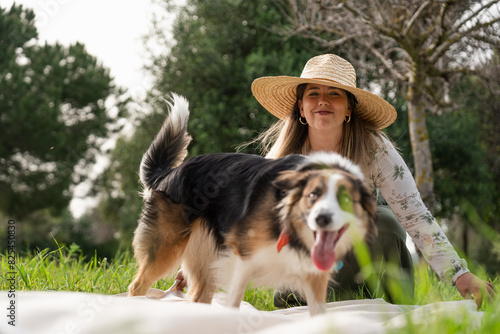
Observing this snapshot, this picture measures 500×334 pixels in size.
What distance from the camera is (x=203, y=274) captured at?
3.03m

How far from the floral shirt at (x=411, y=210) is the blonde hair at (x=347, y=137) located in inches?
2.9

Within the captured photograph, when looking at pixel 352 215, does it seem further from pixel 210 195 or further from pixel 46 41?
pixel 46 41

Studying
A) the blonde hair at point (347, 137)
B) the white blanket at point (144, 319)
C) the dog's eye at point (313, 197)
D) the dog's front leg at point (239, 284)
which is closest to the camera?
the white blanket at point (144, 319)

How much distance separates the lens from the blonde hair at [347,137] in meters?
3.37

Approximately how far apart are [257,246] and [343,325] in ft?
2.30

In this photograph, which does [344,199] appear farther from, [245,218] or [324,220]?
[245,218]

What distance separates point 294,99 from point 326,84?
54 cm

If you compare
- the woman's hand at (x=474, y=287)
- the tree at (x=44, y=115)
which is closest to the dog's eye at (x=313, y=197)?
the woman's hand at (x=474, y=287)

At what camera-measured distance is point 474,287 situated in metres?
2.84

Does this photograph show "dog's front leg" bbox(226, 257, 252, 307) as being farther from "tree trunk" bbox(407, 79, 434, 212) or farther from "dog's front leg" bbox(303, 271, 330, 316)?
"tree trunk" bbox(407, 79, 434, 212)

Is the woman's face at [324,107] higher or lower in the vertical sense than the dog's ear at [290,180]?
higher

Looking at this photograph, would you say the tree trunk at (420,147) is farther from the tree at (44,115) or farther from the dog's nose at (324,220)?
the tree at (44,115)

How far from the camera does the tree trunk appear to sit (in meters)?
7.21

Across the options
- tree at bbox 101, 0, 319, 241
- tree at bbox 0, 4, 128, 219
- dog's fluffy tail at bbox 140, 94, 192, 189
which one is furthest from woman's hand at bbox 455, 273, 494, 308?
tree at bbox 0, 4, 128, 219
